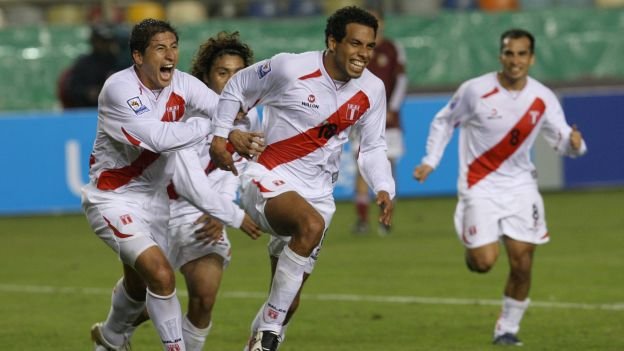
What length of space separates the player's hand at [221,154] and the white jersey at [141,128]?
0.61ft

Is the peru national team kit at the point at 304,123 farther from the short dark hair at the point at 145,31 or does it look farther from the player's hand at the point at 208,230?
the short dark hair at the point at 145,31

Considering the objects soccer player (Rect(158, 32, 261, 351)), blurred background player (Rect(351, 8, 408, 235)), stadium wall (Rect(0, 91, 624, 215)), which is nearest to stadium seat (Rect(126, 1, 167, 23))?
stadium wall (Rect(0, 91, 624, 215))

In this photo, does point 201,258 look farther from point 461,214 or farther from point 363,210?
point 363,210

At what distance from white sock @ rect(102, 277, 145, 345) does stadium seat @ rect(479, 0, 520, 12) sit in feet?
56.5

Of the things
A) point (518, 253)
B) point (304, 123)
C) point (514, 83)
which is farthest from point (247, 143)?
point (514, 83)

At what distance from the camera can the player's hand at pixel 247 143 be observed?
8.99 metres

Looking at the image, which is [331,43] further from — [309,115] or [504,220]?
[504,220]

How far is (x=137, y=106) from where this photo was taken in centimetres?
893

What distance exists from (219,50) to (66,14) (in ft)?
52.0

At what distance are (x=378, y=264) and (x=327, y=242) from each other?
2116 millimetres

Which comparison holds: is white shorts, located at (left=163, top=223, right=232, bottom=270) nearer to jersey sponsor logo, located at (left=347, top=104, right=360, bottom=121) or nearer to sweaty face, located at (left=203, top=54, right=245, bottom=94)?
sweaty face, located at (left=203, top=54, right=245, bottom=94)

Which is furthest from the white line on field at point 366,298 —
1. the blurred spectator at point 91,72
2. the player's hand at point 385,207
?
the blurred spectator at point 91,72

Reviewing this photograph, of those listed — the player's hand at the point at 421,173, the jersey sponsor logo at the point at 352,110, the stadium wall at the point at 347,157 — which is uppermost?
the jersey sponsor logo at the point at 352,110

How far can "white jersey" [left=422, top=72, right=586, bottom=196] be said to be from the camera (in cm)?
1152
